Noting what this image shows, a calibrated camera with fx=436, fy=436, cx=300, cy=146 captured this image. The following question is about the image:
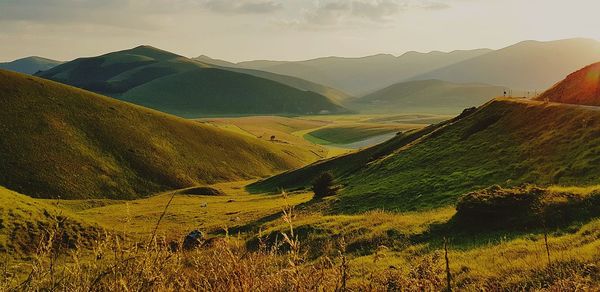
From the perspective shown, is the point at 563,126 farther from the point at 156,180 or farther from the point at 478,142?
the point at 156,180

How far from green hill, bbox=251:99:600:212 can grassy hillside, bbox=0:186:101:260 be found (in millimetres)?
26931

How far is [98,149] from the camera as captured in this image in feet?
348

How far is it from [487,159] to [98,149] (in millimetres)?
90679

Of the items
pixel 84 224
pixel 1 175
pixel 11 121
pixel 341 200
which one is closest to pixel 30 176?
pixel 1 175

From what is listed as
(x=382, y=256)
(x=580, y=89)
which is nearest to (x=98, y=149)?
(x=580, y=89)

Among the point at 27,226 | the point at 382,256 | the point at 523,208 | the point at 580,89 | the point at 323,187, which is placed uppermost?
the point at 580,89

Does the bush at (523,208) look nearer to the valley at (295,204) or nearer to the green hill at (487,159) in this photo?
the valley at (295,204)

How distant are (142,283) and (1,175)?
97.7m

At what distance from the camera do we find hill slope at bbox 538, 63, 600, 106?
60.3 metres

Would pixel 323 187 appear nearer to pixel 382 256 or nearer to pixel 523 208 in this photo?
pixel 523 208

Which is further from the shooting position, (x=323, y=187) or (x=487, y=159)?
(x=323, y=187)

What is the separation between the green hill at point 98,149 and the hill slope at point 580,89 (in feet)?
267

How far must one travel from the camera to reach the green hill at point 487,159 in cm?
3907

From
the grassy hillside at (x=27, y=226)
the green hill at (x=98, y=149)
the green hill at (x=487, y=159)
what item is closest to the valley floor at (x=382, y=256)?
the grassy hillside at (x=27, y=226)
